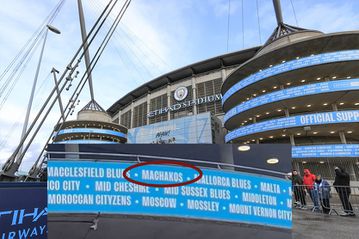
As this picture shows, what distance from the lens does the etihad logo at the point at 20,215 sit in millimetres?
2321

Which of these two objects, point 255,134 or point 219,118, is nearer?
point 255,134

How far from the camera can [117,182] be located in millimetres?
2957

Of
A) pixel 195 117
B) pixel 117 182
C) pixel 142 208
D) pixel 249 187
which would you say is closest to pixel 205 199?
pixel 249 187

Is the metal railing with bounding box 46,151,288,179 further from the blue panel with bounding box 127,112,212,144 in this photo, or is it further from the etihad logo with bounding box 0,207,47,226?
the blue panel with bounding box 127,112,212,144

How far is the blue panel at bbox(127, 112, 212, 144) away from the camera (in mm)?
36219

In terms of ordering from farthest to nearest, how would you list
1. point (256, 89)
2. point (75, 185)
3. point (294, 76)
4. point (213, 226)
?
1. point (256, 89)
2. point (294, 76)
3. point (213, 226)
4. point (75, 185)

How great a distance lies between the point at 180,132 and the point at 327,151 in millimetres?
24024

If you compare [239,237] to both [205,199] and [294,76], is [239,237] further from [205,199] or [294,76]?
[294,76]

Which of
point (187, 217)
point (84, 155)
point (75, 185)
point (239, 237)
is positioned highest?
point (84, 155)

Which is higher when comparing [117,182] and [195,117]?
[195,117]

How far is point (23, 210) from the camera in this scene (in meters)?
2.46

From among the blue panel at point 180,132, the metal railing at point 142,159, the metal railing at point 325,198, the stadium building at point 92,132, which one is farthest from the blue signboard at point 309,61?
the stadium building at point 92,132

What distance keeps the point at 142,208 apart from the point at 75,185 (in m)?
1.04

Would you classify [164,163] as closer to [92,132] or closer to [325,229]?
[325,229]
